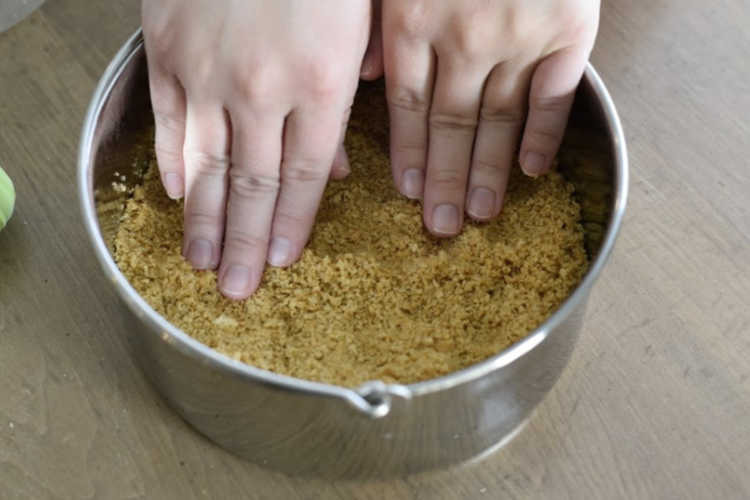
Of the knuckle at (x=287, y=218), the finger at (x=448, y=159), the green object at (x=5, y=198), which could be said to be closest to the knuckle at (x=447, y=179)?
the finger at (x=448, y=159)

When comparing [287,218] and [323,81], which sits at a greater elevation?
[323,81]

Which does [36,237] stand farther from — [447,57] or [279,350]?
[447,57]

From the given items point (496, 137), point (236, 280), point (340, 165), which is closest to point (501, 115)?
point (496, 137)

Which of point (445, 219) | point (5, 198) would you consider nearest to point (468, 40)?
point (445, 219)

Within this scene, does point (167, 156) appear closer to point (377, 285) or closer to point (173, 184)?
point (173, 184)

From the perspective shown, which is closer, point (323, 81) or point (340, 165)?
point (323, 81)

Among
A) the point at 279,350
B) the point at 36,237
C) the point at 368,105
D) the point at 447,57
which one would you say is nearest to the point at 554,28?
the point at 447,57

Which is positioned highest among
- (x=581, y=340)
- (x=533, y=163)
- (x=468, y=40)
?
(x=468, y=40)
